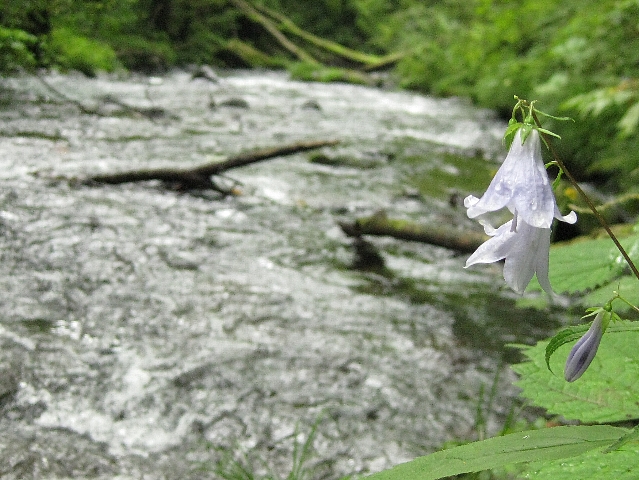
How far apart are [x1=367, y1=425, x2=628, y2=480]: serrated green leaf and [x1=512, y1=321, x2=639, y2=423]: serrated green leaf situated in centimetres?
33

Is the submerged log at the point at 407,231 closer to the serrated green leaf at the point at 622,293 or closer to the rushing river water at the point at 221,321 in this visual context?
the rushing river water at the point at 221,321

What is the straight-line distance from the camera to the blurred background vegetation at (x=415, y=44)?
6.06 metres

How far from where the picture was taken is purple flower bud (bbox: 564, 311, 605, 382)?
2.98ft

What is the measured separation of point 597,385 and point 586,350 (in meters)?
0.55

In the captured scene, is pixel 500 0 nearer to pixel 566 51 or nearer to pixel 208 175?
pixel 566 51

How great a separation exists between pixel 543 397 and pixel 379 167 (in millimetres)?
5183

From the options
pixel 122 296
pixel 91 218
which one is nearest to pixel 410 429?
pixel 122 296

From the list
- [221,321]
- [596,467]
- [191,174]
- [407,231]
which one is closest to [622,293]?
[596,467]

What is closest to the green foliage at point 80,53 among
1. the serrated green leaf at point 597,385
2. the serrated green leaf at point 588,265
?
the serrated green leaf at point 588,265

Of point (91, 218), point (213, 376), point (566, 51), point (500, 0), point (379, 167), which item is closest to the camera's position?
point (213, 376)

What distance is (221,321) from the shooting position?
2.96 metres

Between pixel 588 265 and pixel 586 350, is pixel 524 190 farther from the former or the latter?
pixel 588 265

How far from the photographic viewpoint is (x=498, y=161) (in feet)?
23.9

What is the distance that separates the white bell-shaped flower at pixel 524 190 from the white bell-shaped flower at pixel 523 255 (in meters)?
0.03
